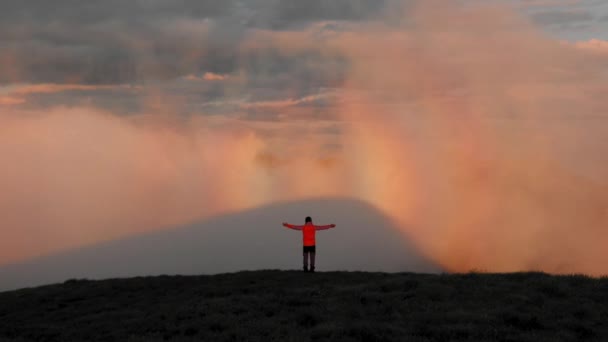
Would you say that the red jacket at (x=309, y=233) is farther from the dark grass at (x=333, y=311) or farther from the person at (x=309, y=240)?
the dark grass at (x=333, y=311)

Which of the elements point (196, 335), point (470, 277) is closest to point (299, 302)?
point (196, 335)

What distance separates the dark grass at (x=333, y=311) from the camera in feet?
56.3

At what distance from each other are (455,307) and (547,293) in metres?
4.40

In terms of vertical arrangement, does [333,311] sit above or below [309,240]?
below

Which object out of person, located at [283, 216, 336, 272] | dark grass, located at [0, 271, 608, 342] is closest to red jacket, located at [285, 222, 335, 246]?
person, located at [283, 216, 336, 272]

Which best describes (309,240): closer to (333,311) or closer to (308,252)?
(308,252)

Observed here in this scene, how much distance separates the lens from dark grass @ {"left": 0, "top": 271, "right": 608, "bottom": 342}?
676 inches

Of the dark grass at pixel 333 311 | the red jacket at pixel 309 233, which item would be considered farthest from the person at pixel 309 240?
the dark grass at pixel 333 311

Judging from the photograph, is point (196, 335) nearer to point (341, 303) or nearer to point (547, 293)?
point (341, 303)

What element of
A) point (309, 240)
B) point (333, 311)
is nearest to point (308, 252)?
point (309, 240)

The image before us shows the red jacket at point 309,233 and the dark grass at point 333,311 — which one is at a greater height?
the red jacket at point 309,233

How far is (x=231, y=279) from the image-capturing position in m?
30.5

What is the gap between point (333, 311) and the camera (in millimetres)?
20125

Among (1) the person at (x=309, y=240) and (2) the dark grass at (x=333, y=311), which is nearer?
(2) the dark grass at (x=333, y=311)
